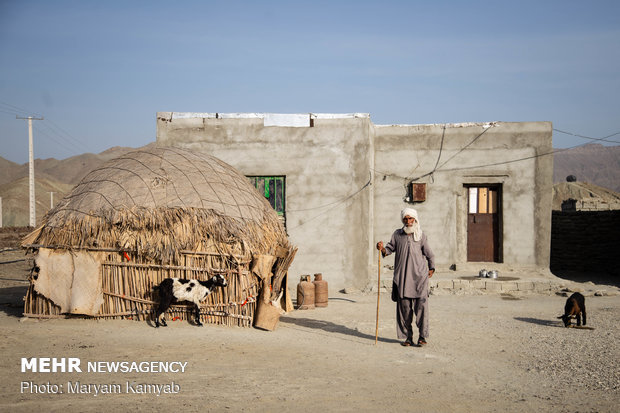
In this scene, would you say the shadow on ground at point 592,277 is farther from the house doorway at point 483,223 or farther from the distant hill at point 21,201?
the distant hill at point 21,201

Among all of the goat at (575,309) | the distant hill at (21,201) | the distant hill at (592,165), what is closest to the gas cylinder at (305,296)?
the goat at (575,309)

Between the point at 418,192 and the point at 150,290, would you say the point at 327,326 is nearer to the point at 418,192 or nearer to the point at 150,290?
the point at 150,290

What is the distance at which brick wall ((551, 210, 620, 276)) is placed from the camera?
54.3ft

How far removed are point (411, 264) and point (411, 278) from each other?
17 cm

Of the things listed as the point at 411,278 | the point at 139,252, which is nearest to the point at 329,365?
the point at 411,278

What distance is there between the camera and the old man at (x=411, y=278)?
718cm

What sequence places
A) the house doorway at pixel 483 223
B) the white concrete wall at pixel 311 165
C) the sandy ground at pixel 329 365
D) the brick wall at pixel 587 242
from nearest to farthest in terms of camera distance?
the sandy ground at pixel 329 365 → the white concrete wall at pixel 311 165 → the house doorway at pixel 483 223 → the brick wall at pixel 587 242

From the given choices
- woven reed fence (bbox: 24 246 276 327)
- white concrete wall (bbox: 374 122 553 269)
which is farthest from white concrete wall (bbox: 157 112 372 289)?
woven reed fence (bbox: 24 246 276 327)

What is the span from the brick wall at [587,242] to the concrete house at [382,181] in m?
4.14

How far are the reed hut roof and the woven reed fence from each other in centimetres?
16

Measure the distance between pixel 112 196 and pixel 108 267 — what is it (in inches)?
40.1

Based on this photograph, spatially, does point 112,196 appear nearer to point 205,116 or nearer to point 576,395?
point 205,116

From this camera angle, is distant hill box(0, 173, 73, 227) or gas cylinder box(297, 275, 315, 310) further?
distant hill box(0, 173, 73, 227)

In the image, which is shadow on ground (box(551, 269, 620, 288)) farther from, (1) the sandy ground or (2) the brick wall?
(1) the sandy ground
